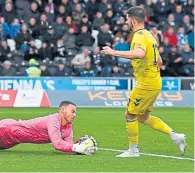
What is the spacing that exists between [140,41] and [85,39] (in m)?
18.9

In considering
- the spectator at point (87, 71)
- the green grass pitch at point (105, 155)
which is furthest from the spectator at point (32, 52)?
the green grass pitch at point (105, 155)

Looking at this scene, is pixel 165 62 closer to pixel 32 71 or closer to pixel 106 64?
pixel 106 64

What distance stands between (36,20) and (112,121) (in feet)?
34.9

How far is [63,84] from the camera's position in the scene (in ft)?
89.2

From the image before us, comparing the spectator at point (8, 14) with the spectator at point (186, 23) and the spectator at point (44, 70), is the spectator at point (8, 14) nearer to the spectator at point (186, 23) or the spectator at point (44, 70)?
the spectator at point (44, 70)

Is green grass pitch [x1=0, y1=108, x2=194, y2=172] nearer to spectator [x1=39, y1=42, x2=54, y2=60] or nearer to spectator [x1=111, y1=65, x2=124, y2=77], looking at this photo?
spectator [x1=111, y1=65, x2=124, y2=77]

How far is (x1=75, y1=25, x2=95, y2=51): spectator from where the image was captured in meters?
30.6

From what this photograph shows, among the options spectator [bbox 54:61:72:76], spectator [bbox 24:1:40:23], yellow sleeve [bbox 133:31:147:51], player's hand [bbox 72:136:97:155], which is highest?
spectator [bbox 24:1:40:23]

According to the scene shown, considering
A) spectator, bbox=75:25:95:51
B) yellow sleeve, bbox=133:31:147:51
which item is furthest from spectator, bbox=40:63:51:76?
yellow sleeve, bbox=133:31:147:51

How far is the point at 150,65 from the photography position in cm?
1231

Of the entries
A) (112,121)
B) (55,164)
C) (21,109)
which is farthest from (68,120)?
(21,109)

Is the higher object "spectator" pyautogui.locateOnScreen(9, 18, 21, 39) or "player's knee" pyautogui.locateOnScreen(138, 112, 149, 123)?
"spectator" pyautogui.locateOnScreen(9, 18, 21, 39)

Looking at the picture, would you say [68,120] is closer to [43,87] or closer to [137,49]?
[137,49]

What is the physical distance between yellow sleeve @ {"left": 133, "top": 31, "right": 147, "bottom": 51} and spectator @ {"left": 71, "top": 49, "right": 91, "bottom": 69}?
17.5m
